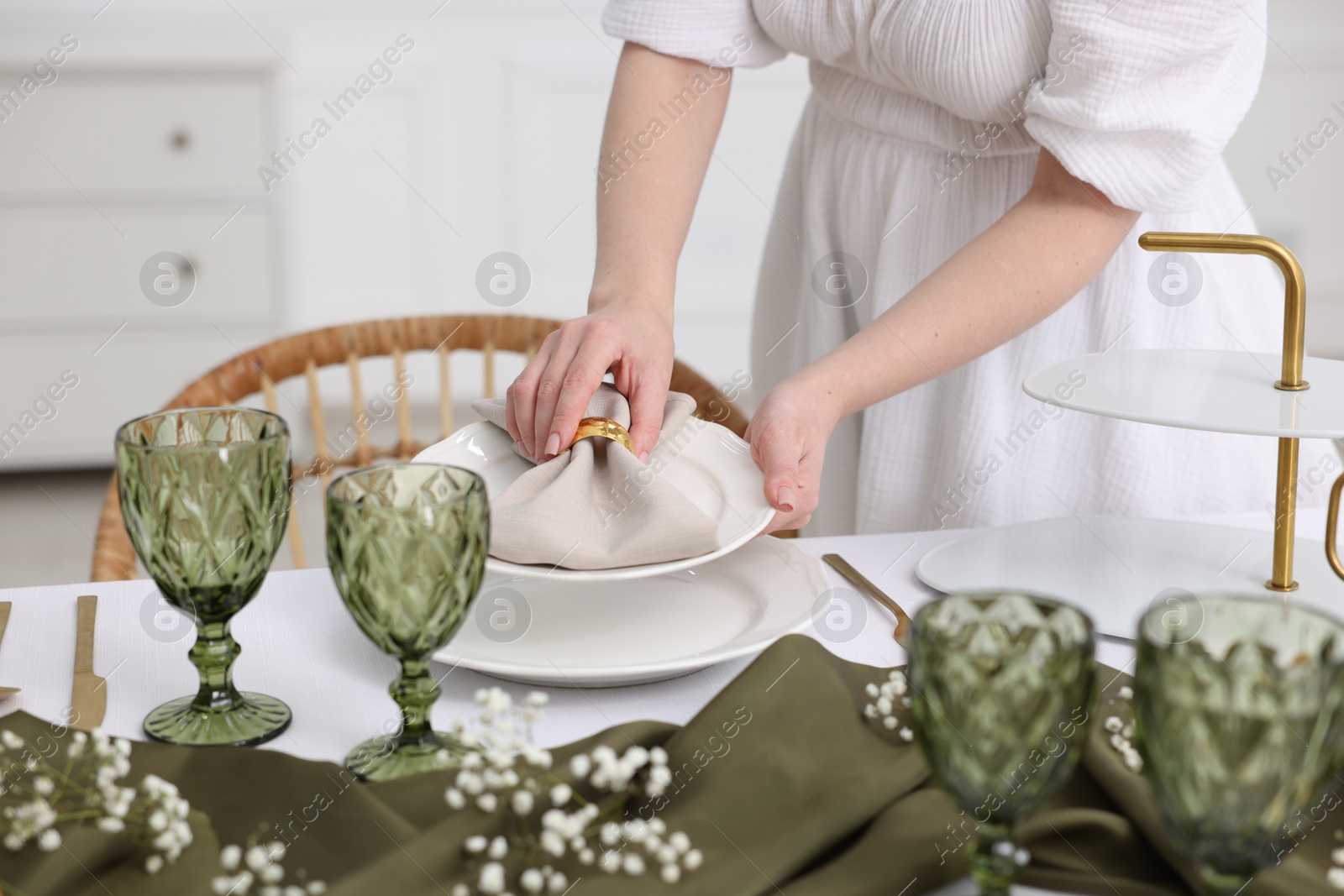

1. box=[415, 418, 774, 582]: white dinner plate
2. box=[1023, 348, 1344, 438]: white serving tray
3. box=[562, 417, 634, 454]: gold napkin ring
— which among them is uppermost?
box=[1023, 348, 1344, 438]: white serving tray

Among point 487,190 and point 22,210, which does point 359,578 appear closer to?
point 22,210

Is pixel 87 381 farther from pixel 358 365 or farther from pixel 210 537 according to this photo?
pixel 210 537

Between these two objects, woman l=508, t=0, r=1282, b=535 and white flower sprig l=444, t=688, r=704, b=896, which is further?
woman l=508, t=0, r=1282, b=535

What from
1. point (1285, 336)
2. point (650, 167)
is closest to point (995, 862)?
point (1285, 336)

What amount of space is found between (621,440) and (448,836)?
13.8 inches

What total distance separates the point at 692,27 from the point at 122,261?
2.08 metres

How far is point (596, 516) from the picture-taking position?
722mm

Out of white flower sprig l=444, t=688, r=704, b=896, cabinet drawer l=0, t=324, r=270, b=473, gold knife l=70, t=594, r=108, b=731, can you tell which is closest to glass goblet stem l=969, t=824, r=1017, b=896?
white flower sprig l=444, t=688, r=704, b=896

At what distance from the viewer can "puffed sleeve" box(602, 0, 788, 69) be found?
116 cm

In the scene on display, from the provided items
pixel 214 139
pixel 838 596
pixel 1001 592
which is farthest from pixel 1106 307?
pixel 214 139

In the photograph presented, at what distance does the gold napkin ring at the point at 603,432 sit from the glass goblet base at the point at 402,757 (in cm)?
25

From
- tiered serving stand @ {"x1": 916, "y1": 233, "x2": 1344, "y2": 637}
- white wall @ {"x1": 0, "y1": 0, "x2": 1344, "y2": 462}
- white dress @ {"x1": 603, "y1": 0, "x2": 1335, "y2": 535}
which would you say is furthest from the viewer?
white wall @ {"x1": 0, "y1": 0, "x2": 1344, "y2": 462}

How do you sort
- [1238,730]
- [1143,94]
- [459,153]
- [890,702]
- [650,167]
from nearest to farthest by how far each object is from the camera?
[1238,730]
[890,702]
[1143,94]
[650,167]
[459,153]

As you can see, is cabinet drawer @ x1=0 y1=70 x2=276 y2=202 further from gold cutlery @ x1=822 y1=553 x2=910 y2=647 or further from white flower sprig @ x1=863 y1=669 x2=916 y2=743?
white flower sprig @ x1=863 y1=669 x2=916 y2=743
